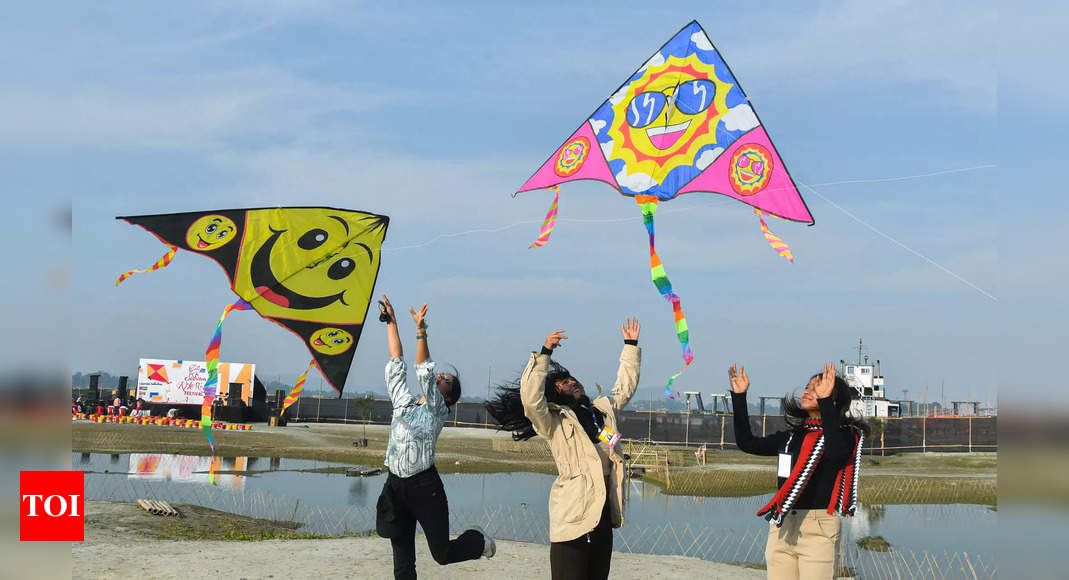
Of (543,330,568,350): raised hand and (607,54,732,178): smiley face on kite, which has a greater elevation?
(607,54,732,178): smiley face on kite

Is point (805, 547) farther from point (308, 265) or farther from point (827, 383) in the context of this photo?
point (308, 265)

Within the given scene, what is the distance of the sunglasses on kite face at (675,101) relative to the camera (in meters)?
9.62

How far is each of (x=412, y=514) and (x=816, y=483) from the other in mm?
2791

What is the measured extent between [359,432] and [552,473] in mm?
18657

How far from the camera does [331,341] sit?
28.0ft

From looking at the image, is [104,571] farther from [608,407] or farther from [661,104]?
[661,104]

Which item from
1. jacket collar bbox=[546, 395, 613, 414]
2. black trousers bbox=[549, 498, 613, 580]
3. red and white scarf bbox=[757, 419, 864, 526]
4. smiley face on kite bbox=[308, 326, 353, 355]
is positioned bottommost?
black trousers bbox=[549, 498, 613, 580]

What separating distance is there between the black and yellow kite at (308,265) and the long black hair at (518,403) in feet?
8.48

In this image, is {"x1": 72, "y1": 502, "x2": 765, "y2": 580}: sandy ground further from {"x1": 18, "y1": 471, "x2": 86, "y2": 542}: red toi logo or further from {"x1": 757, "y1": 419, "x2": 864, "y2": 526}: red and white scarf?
{"x1": 18, "y1": 471, "x2": 86, "y2": 542}: red toi logo

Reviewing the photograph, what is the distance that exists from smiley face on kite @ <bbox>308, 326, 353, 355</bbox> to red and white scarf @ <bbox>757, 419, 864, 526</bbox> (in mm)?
4408

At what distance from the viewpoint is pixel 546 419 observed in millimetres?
5594

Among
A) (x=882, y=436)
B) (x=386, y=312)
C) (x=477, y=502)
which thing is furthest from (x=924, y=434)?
(x=386, y=312)

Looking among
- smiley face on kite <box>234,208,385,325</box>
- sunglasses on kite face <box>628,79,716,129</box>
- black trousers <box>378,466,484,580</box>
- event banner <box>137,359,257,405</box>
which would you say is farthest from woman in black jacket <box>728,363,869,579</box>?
event banner <box>137,359,257,405</box>

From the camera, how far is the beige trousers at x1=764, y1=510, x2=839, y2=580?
5.50 meters
